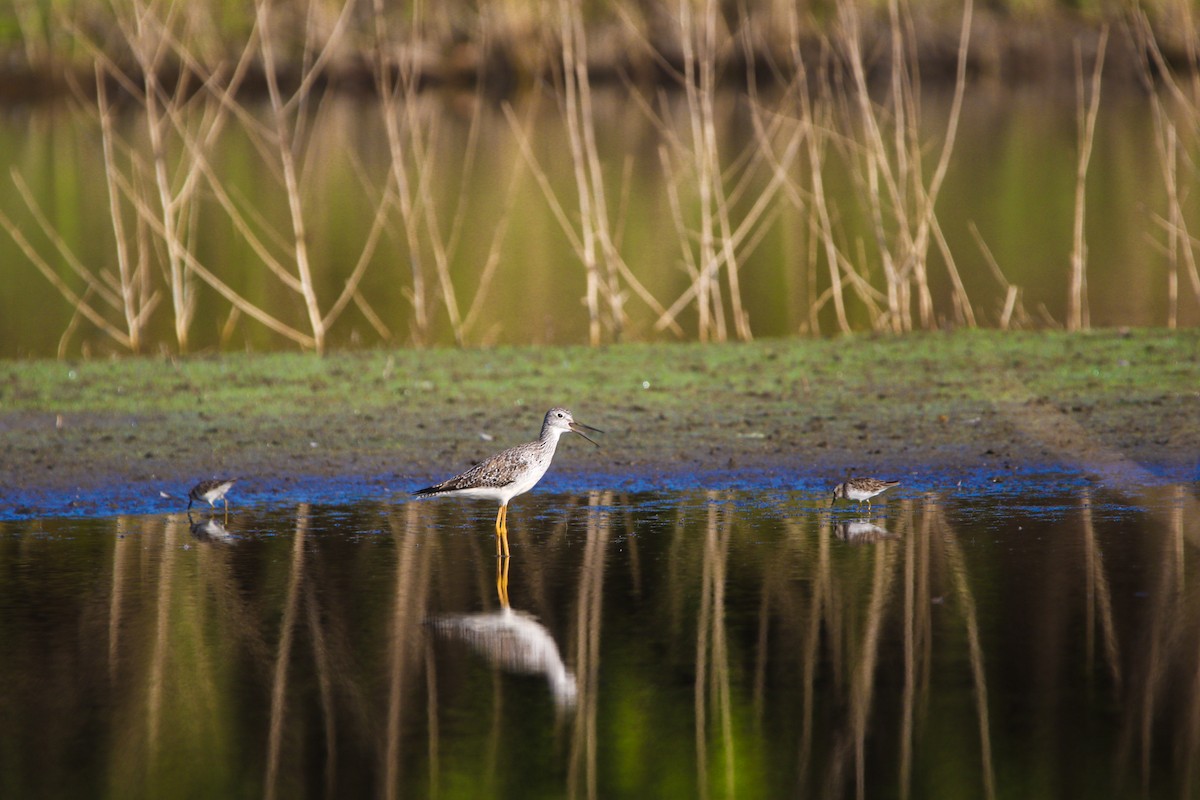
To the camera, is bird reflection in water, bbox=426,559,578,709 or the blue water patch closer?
bird reflection in water, bbox=426,559,578,709

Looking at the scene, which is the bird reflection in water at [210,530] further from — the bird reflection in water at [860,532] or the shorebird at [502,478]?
the bird reflection in water at [860,532]

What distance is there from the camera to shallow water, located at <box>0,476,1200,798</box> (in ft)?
23.1

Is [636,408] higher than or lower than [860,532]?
higher

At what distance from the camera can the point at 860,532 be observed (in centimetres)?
1070

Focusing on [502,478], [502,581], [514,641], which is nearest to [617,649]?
[514,641]

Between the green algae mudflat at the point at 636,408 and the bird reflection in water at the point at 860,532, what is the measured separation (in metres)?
1.54

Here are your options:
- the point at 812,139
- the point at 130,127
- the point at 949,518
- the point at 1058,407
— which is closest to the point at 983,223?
the point at 812,139

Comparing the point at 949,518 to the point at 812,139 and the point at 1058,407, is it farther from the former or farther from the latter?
the point at 812,139

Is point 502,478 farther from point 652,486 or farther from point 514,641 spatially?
point 514,641

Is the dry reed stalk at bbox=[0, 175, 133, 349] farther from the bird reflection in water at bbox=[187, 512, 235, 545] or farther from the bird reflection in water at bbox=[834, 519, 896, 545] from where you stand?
the bird reflection in water at bbox=[834, 519, 896, 545]

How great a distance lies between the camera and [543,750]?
23.8 ft

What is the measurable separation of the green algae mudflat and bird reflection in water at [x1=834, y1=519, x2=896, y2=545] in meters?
1.54

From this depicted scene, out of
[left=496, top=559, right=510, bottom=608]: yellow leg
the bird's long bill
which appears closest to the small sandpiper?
[left=496, top=559, right=510, bottom=608]: yellow leg

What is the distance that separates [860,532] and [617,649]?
2.66 m
